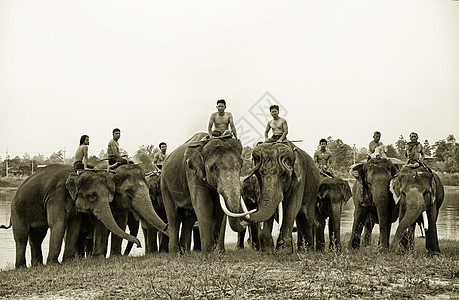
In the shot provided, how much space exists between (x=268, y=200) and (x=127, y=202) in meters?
3.88

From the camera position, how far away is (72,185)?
1285 centimetres

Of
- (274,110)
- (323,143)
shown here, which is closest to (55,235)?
(274,110)

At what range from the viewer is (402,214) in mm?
13188

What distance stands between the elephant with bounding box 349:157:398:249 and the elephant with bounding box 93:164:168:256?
16.6ft

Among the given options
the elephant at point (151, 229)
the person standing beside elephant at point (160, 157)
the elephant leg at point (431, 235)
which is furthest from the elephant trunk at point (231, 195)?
the person standing beside elephant at point (160, 157)

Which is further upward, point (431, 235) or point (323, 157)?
point (323, 157)

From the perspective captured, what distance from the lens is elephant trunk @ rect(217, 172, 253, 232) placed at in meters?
10.9

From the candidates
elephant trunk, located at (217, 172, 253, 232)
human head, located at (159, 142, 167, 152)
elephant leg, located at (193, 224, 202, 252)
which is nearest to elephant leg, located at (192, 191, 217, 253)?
elephant trunk, located at (217, 172, 253, 232)

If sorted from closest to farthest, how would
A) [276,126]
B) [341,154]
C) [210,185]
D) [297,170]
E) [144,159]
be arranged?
1. [210,185]
2. [297,170]
3. [276,126]
4. [144,159]
5. [341,154]

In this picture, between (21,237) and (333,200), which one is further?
(333,200)

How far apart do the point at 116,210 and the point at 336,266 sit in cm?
637

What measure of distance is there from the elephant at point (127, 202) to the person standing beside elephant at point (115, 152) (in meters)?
0.43

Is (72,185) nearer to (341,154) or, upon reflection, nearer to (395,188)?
(395,188)

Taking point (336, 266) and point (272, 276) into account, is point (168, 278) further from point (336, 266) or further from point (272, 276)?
point (336, 266)
